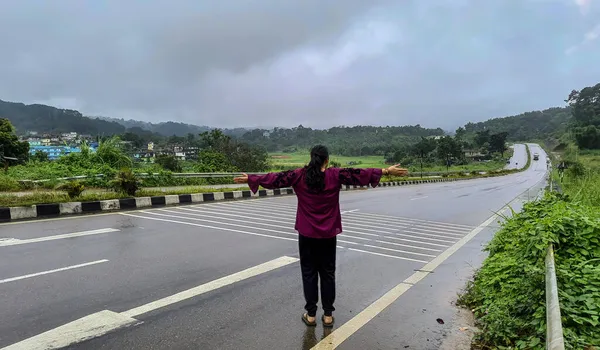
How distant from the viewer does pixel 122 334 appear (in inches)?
134

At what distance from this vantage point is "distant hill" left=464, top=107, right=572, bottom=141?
15212 centimetres

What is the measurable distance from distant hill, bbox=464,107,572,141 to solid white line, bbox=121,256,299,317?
157457mm

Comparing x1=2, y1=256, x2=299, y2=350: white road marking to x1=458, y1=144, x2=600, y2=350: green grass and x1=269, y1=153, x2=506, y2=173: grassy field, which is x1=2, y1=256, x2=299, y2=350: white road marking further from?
x1=269, y1=153, x2=506, y2=173: grassy field

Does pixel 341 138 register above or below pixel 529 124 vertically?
below

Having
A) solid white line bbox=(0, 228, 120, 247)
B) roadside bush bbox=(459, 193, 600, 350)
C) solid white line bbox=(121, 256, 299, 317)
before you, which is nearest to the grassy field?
solid white line bbox=(0, 228, 120, 247)

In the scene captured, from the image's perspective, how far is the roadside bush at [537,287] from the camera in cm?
314

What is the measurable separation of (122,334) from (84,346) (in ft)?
0.97

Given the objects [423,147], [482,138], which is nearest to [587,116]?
[482,138]

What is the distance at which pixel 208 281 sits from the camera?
4926mm

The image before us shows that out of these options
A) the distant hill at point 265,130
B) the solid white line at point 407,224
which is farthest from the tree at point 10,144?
the solid white line at point 407,224

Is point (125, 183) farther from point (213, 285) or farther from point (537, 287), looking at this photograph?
point (537, 287)

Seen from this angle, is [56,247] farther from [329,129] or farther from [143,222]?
[329,129]

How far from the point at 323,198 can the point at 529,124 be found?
18188 centimetres

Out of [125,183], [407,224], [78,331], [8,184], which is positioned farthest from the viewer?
[125,183]
